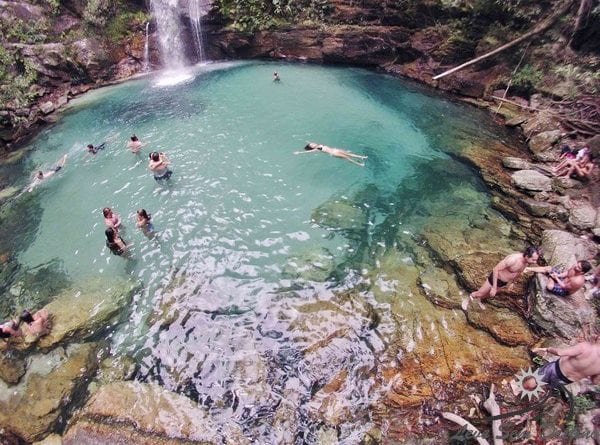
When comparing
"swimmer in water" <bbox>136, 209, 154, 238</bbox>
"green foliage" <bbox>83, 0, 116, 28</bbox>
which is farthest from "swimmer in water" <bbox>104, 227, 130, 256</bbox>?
"green foliage" <bbox>83, 0, 116, 28</bbox>

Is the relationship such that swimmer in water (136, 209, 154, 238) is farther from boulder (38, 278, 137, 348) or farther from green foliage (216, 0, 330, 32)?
green foliage (216, 0, 330, 32)

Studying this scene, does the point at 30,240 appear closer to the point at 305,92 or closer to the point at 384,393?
the point at 384,393

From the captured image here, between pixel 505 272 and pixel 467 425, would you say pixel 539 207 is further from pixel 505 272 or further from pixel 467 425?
pixel 467 425

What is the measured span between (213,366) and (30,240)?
8.77 meters

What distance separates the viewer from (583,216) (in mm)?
11023

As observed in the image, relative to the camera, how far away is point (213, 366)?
25.8ft

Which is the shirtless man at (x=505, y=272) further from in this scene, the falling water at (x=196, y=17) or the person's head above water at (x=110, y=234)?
the falling water at (x=196, y=17)

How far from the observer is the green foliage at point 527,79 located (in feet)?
56.6

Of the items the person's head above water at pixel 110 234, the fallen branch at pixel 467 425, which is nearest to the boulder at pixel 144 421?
the fallen branch at pixel 467 425

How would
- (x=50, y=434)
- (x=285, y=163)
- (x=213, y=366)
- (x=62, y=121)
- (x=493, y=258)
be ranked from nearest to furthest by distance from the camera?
(x=50, y=434), (x=213, y=366), (x=493, y=258), (x=285, y=163), (x=62, y=121)

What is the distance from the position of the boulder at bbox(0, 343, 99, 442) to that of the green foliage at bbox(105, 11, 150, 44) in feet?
75.2

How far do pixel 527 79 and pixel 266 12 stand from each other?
17.1 meters

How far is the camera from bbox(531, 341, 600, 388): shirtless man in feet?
19.5

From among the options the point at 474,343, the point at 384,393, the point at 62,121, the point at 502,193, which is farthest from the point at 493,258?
the point at 62,121
